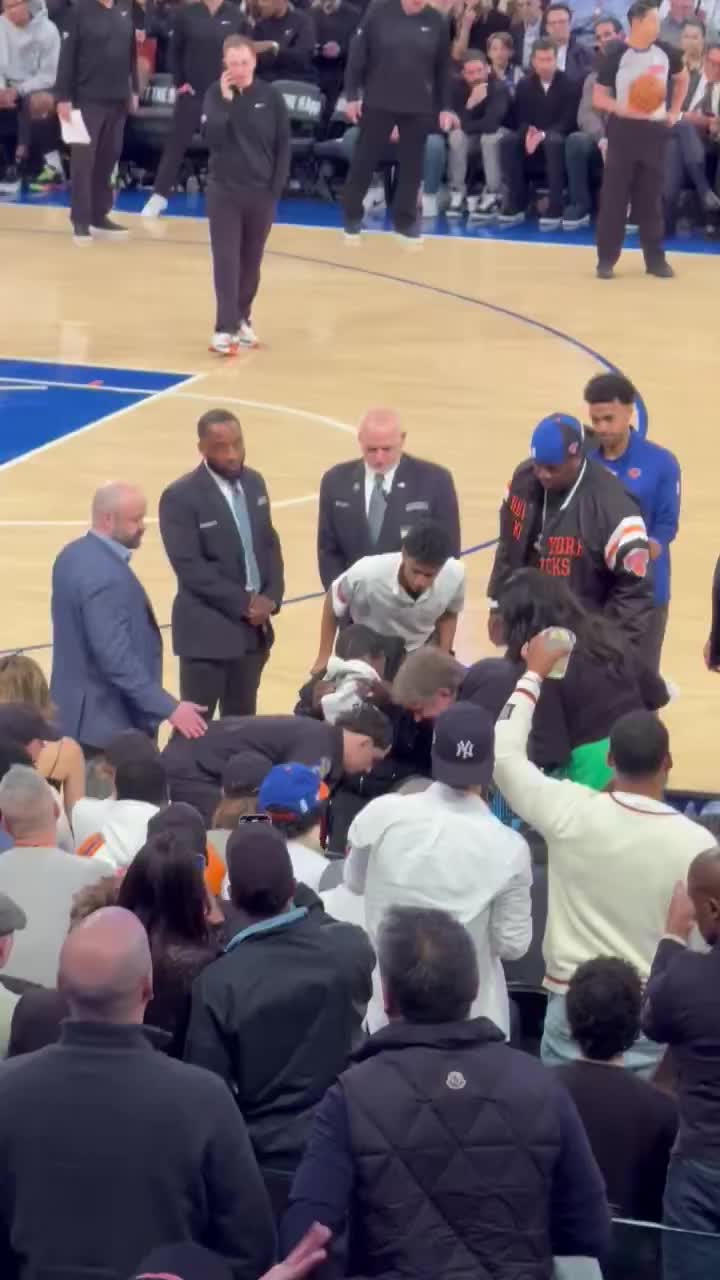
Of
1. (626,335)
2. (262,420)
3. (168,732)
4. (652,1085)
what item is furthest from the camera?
Result: (626,335)

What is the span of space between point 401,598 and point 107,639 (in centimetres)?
107

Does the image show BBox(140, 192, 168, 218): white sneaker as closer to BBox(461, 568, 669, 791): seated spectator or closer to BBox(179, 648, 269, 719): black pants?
BBox(179, 648, 269, 719): black pants

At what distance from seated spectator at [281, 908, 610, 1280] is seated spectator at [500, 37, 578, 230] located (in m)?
19.0

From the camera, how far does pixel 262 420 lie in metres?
14.5

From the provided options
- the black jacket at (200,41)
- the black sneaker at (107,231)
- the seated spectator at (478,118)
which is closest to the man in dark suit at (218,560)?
the black sneaker at (107,231)

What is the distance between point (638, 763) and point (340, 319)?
40.0 ft

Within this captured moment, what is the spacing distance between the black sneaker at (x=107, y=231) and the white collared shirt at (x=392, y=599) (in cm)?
1288

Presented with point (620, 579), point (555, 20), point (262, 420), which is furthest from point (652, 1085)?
point (555, 20)

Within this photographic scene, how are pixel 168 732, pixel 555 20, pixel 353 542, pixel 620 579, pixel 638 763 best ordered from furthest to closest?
pixel 555 20, pixel 168 732, pixel 353 542, pixel 620 579, pixel 638 763

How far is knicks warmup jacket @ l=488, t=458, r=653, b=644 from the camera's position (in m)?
7.90

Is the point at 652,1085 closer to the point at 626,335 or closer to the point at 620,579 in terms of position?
the point at 620,579

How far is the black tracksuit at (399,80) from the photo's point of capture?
1950cm

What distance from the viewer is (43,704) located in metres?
7.23

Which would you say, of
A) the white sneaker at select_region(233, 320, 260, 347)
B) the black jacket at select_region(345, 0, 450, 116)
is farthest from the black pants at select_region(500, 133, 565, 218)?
the white sneaker at select_region(233, 320, 260, 347)
